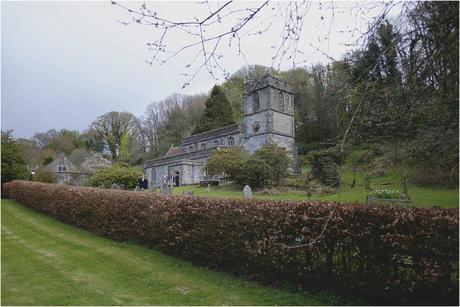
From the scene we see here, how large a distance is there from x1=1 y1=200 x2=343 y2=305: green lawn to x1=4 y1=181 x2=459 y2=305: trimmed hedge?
0.36 metres

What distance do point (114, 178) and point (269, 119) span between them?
49.0 feet

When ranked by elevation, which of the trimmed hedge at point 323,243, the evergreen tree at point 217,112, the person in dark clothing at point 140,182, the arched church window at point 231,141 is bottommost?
the trimmed hedge at point 323,243

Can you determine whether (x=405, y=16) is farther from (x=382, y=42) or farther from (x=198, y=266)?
(x=198, y=266)

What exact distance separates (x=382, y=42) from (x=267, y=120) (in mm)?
28743

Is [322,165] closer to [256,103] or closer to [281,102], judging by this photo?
[281,102]

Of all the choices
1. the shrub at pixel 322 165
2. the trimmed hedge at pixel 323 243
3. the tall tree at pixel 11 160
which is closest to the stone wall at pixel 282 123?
the shrub at pixel 322 165

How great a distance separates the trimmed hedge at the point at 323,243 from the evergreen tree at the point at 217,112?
4437 centimetres

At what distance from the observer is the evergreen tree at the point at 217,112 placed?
175ft

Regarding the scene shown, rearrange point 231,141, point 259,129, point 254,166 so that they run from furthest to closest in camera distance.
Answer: point 231,141
point 259,129
point 254,166

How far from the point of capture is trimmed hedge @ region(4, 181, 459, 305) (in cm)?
468

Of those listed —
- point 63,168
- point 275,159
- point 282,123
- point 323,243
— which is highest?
point 282,123

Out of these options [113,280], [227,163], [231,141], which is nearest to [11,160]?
[227,163]

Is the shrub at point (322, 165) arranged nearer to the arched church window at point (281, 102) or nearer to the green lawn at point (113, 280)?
the arched church window at point (281, 102)

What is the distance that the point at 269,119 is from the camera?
108ft
